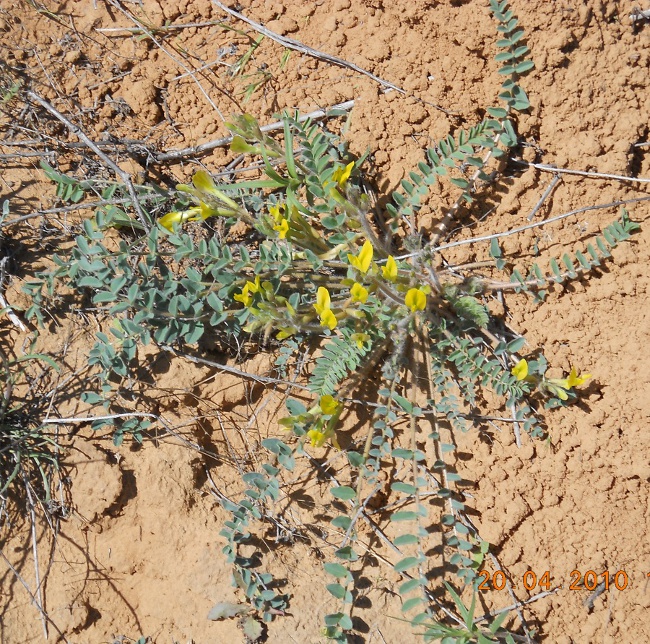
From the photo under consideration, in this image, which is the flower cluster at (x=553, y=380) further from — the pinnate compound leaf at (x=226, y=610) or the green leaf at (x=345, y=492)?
the pinnate compound leaf at (x=226, y=610)

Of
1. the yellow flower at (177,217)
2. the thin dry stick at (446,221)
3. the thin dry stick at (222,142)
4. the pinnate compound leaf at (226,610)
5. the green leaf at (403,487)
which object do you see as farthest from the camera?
the thin dry stick at (222,142)

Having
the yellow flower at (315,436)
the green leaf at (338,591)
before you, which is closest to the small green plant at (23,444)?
the yellow flower at (315,436)

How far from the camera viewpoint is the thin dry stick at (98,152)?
2.69 m

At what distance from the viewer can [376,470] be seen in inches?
102

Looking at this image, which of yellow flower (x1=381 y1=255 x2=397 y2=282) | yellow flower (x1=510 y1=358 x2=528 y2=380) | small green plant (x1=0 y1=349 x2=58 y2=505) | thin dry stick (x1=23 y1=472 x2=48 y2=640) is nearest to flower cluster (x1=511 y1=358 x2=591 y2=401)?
yellow flower (x1=510 y1=358 x2=528 y2=380)

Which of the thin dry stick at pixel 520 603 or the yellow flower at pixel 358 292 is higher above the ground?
the yellow flower at pixel 358 292

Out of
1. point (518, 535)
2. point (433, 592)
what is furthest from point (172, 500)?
point (518, 535)

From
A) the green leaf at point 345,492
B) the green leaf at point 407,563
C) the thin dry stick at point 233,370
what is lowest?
the green leaf at point 407,563

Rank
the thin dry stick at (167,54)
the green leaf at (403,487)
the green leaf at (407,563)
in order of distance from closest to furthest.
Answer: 1. the green leaf at (407,563)
2. the green leaf at (403,487)
3. the thin dry stick at (167,54)

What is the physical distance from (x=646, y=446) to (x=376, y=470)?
1.04 meters

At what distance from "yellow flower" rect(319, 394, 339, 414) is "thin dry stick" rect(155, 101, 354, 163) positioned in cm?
124

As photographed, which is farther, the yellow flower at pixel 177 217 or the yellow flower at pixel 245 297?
the yellow flower at pixel 177 217
